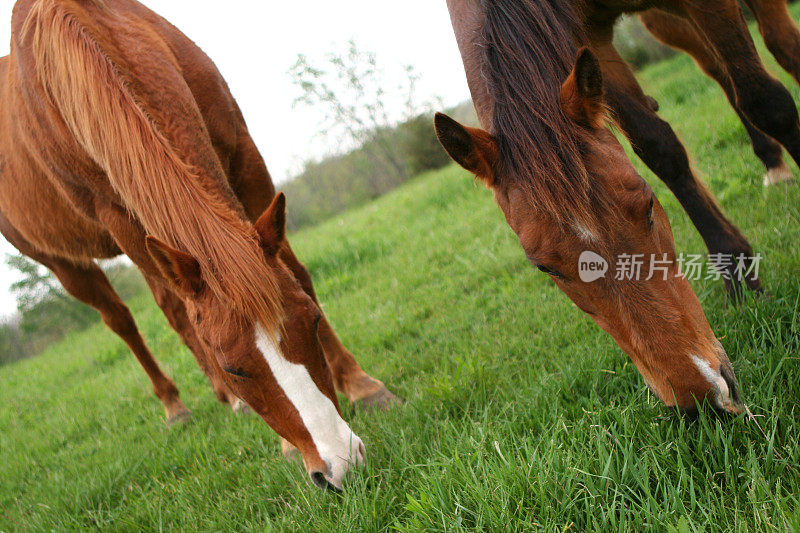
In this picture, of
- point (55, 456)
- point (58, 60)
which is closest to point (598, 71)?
point (58, 60)

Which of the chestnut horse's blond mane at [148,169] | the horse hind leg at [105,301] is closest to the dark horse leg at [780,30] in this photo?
the chestnut horse's blond mane at [148,169]

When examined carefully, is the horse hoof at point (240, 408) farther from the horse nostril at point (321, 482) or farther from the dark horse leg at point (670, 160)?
the dark horse leg at point (670, 160)

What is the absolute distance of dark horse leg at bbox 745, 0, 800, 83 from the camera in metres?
2.92

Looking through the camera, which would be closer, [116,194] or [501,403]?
[501,403]

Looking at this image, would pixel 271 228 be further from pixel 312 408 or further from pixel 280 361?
pixel 312 408

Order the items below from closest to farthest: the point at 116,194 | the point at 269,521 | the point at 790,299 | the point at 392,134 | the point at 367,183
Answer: the point at 269,521 < the point at 790,299 < the point at 116,194 < the point at 392,134 < the point at 367,183

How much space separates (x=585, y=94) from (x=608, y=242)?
1.92ft

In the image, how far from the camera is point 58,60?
8.23 ft

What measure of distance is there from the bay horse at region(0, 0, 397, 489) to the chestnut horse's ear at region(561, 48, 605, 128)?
1.26 metres

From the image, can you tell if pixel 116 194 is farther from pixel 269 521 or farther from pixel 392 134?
pixel 392 134

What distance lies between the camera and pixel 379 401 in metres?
3.02

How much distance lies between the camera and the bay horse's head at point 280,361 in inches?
76.5

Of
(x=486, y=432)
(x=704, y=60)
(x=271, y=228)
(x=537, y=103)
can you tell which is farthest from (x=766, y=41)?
(x=271, y=228)

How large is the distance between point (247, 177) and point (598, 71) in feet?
8.07
